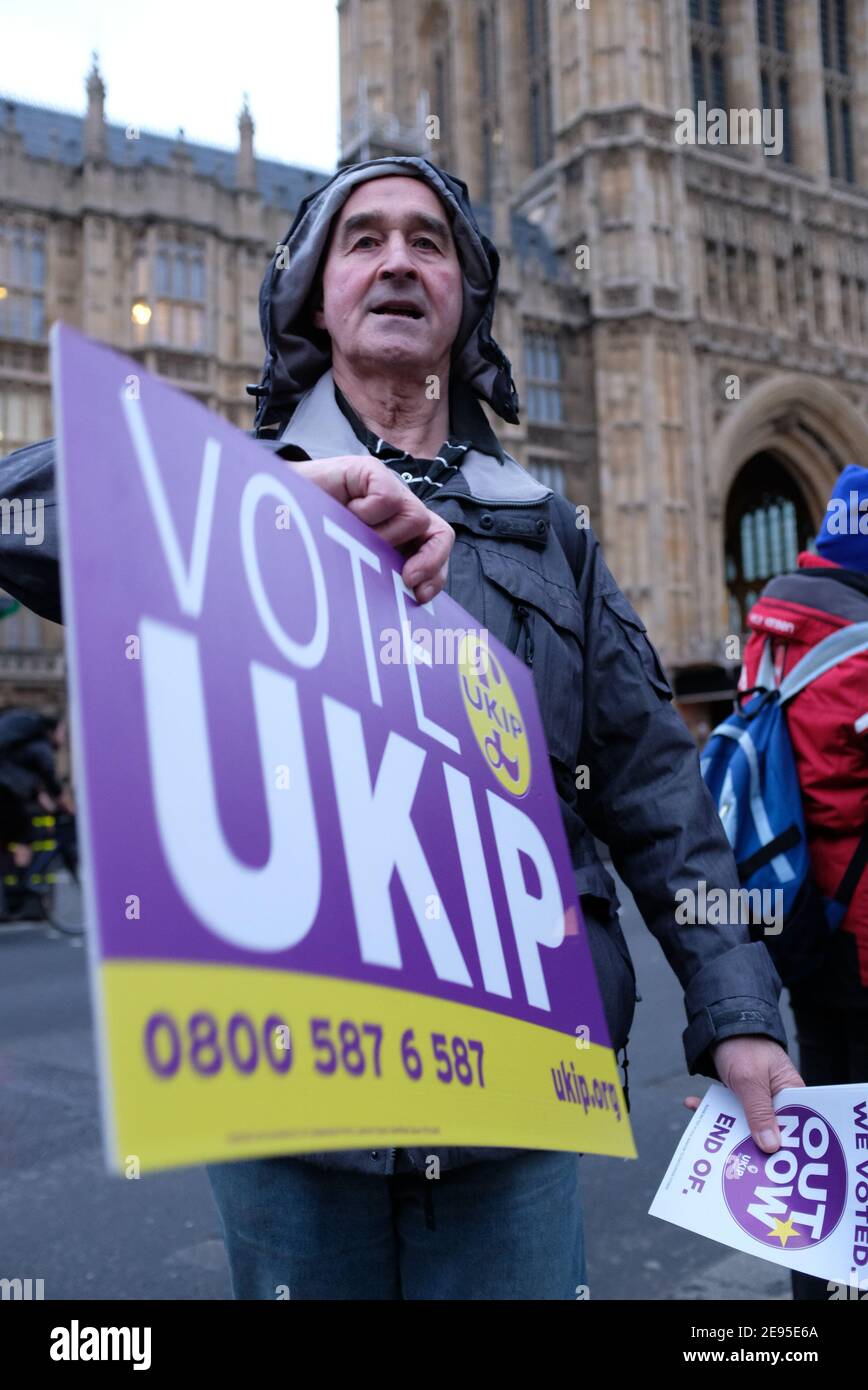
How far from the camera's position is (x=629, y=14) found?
29125 mm

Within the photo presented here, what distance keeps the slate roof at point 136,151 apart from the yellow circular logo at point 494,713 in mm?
24783

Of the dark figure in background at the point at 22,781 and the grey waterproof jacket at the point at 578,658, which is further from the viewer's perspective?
the dark figure in background at the point at 22,781

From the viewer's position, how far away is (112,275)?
901 inches

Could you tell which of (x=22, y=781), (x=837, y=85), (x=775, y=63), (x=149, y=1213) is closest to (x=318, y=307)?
(x=149, y=1213)

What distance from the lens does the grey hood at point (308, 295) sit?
158 centimetres

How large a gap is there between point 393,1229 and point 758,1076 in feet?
1.53

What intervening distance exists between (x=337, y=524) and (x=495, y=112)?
38.7 metres

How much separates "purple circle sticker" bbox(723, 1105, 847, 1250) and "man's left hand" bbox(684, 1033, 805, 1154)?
0.06 feet

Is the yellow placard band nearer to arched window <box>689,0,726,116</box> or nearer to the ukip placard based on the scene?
the ukip placard

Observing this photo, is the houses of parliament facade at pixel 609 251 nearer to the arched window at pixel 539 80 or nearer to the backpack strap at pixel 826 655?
the arched window at pixel 539 80

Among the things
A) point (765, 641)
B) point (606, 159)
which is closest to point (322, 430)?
point (765, 641)

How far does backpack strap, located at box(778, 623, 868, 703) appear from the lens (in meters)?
2.37

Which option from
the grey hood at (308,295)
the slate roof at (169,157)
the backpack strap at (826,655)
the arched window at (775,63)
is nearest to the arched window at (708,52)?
the arched window at (775,63)
